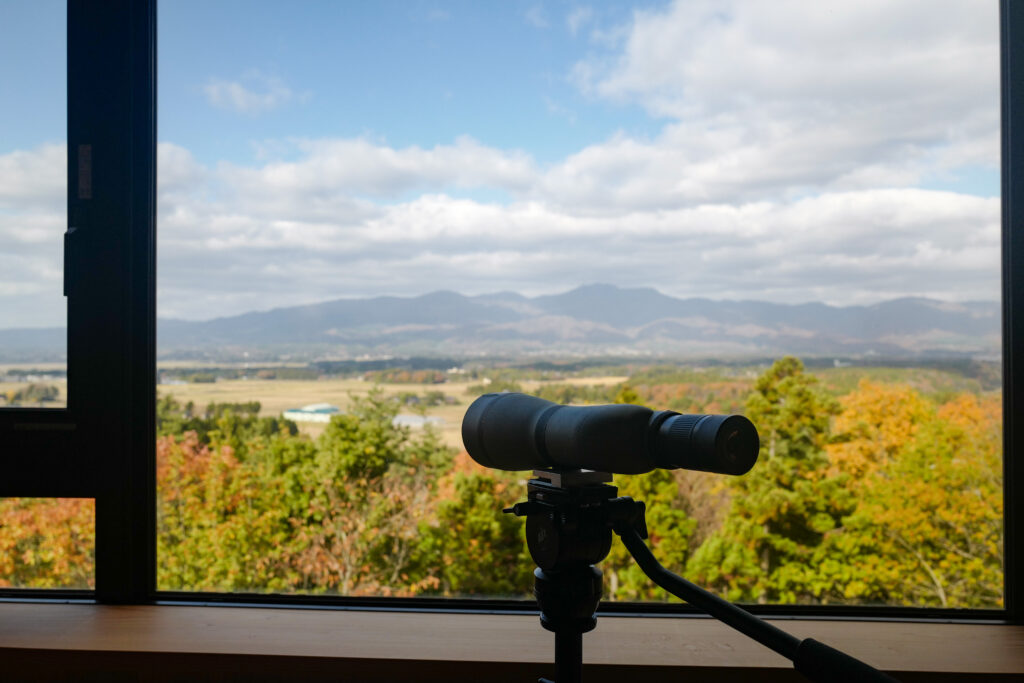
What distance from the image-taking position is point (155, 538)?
156 centimetres

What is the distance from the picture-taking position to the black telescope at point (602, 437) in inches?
25.4

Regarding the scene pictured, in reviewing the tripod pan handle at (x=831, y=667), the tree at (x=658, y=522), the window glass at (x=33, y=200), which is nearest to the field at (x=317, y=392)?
the tree at (x=658, y=522)

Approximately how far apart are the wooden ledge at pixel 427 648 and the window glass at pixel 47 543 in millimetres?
216

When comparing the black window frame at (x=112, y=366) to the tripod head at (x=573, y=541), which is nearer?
the tripod head at (x=573, y=541)

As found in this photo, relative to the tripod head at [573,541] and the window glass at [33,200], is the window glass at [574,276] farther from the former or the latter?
the tripod head at [573,541]

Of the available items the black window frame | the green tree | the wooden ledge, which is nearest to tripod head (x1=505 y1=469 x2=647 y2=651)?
the wooden ledge

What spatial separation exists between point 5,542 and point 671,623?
161cm

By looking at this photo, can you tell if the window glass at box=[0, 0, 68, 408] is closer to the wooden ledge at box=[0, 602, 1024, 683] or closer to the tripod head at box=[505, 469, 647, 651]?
the wooden ledge at box=[0, 602, 1024, 683]

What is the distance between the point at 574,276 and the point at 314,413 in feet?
2.79

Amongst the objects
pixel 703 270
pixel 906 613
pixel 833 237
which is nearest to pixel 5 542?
pixel 703 270

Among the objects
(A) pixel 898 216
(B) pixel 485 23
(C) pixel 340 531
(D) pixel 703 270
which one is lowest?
(C) pixel 340 531

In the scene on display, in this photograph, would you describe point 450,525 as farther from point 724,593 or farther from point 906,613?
point 906,613

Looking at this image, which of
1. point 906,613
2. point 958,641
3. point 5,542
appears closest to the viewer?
point 958,641

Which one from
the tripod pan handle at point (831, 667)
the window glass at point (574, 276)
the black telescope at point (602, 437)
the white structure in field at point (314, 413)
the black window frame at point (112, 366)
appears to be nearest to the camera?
the tripod pan handle at point (831, 667)
